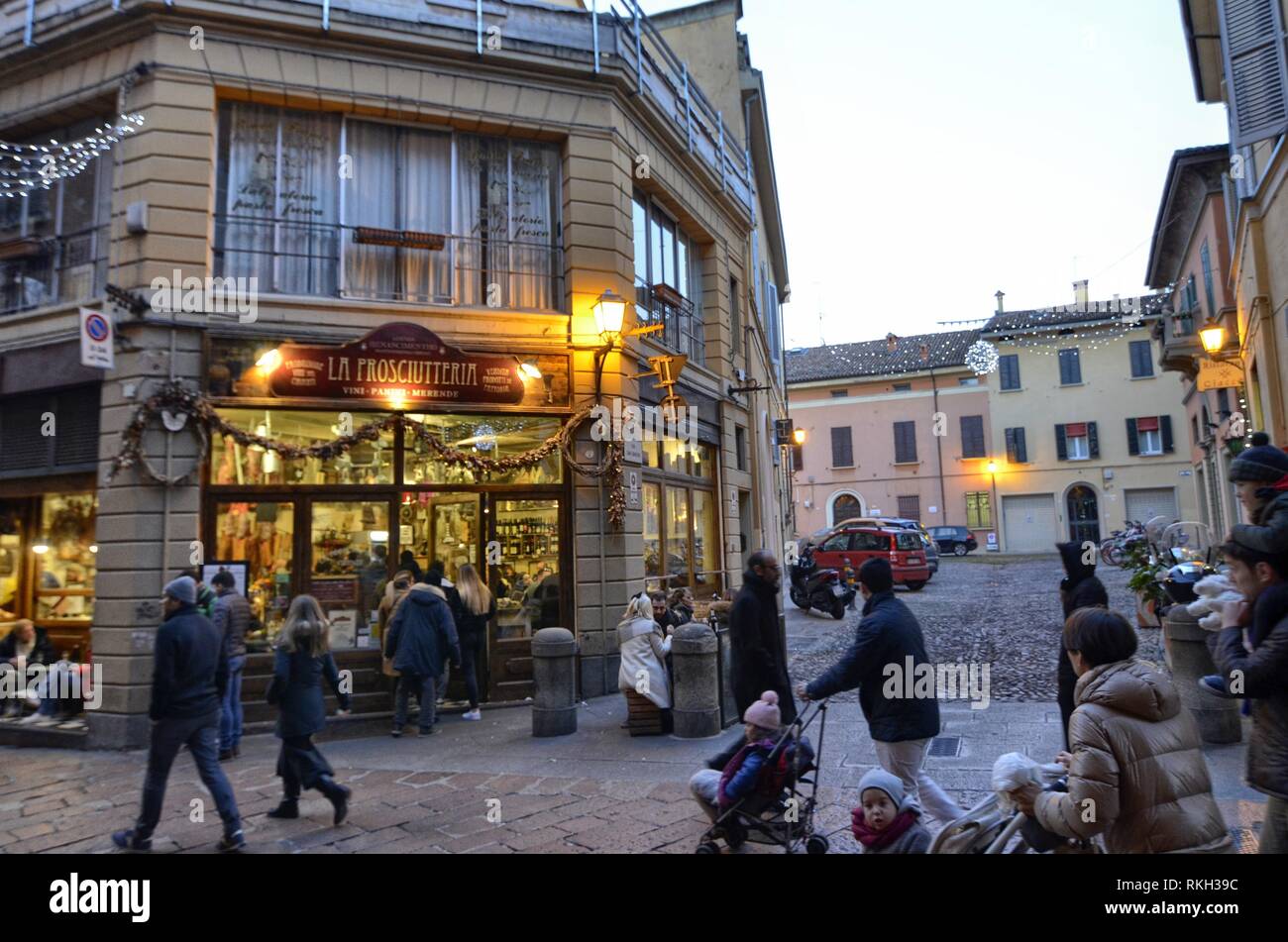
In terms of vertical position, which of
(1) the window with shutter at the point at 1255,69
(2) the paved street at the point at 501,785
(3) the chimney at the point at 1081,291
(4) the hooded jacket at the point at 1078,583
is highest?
(3) the chimney at the point at 1081,291

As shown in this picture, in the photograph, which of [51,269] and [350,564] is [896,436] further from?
[51,269]

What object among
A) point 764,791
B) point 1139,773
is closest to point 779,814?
point 764,791

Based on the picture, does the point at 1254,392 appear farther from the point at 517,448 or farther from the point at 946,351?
the point at 946,351

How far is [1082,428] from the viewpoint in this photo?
38.3m

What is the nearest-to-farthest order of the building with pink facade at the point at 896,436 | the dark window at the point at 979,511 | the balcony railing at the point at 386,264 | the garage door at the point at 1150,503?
the balcony railing at the point at 386,264 → the garage door at the point at 1150,503 → the dark window at the point at 979,511 → the building with pink facade at the point at 896,436

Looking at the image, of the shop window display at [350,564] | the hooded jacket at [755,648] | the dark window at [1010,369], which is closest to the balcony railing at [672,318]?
the shop window display at [350,564]

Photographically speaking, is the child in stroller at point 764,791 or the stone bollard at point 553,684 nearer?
the child in stroller at point 764,791

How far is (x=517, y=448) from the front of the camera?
984 cm

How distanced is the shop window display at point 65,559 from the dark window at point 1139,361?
40.7 metres

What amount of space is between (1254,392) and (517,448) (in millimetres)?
13993

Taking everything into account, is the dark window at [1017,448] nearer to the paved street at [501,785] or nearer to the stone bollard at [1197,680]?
the paved street at [501,785]

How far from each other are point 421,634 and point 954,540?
3441 centimetres

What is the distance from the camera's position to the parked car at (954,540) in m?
38.0

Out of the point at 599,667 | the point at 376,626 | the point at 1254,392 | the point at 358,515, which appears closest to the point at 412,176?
the point at 358,515
